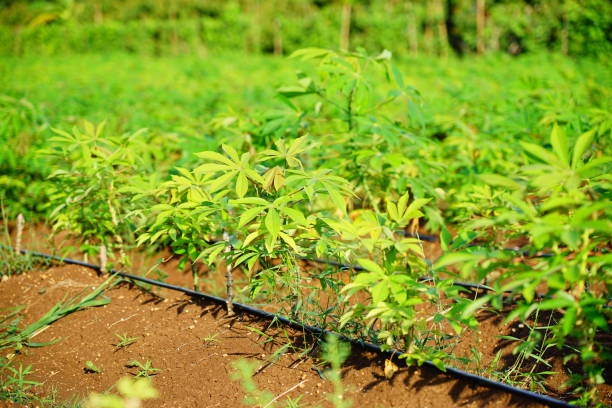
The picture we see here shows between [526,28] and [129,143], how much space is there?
13.2m

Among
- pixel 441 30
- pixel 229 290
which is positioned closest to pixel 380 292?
pixel 229 290

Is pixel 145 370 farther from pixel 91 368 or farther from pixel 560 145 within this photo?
pixel 560 145

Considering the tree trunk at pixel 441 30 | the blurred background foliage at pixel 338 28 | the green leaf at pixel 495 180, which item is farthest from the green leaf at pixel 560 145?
the tree trunk at pixel 441 30

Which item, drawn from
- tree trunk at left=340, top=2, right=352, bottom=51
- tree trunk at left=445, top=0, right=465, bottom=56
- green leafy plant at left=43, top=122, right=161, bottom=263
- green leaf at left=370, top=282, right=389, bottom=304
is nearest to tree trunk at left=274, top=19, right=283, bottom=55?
tree trunk at left=340, top=2, right=352, bottom=51

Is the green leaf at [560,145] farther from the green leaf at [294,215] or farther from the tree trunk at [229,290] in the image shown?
the tree trunk at [229,290]

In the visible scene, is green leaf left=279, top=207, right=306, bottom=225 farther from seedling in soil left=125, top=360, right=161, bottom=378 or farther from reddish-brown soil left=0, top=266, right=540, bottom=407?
seedling in soil left=125, top=360, right=161, bottom=378

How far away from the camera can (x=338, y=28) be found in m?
16.2

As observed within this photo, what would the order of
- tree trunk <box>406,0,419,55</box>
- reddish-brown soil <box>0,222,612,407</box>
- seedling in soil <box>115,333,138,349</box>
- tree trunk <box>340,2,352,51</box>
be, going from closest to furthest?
reddish-brown soil <box>0,222,612,407</box>, seedling in soil <box>115,333,138,349</box>, tree trunk <box>406,0,419,55</box>, tree trunk <box>340,2,352,51</box>

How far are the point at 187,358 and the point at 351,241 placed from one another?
3.36ft

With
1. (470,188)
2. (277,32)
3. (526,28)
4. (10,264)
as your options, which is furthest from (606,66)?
(277,32)

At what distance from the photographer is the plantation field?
1.26 metres

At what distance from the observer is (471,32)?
13.7 meters

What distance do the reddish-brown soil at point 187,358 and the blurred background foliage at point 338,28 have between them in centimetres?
1196

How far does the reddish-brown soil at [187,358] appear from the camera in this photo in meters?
1.52
